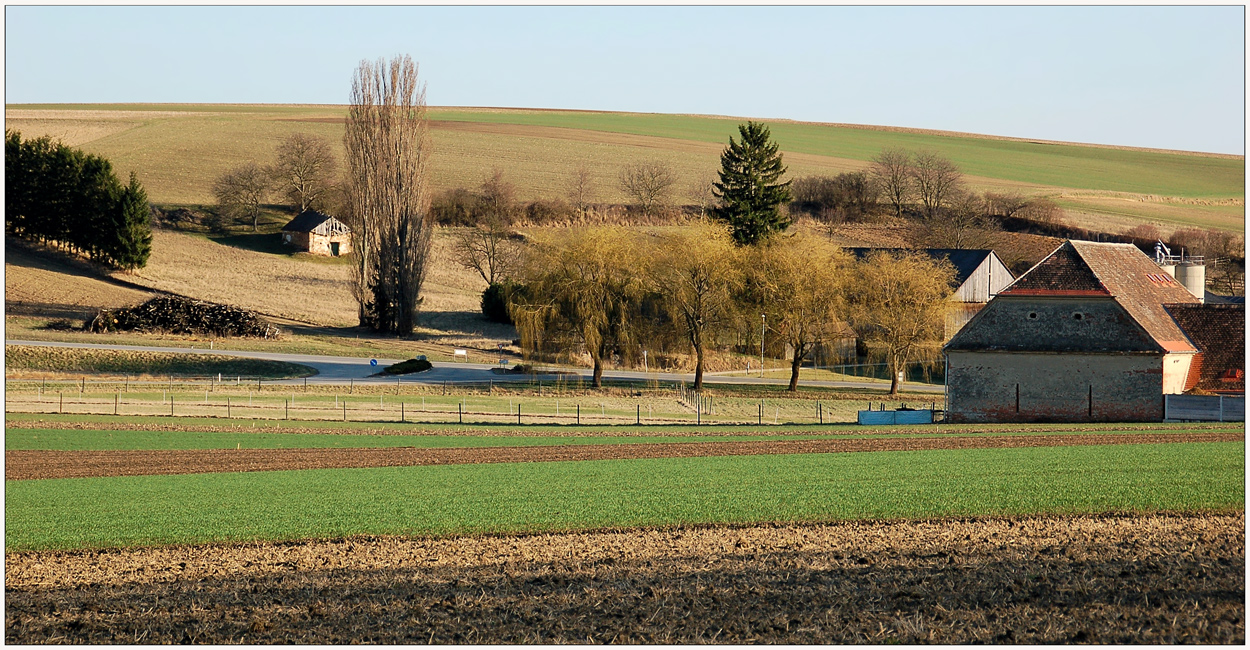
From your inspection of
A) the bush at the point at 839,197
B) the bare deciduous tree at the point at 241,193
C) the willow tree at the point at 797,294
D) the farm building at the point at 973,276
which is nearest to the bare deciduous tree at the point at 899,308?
the willow tree at the point at 797,294

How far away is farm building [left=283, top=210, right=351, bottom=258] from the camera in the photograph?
Answer: 91.8 metres

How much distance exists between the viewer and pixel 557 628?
10961 millimetres

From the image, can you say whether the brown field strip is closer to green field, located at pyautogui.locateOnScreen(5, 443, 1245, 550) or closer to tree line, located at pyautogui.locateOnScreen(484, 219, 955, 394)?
green field, located at pyautogui.locateOnScreen(5, 443, 1245, 550)

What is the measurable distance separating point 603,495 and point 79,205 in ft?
236

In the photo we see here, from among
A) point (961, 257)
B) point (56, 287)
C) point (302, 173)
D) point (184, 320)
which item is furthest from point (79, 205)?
point (961, 257)

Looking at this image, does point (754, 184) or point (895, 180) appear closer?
point (754, 184)

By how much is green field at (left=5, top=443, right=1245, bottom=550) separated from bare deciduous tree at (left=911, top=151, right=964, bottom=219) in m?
78.5

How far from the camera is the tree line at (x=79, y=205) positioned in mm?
75250

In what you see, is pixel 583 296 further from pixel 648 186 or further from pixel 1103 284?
pixel 648 186

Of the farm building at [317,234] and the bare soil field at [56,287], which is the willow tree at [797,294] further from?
the farm building at [317,234]

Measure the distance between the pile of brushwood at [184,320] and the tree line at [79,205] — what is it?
48.3 ft

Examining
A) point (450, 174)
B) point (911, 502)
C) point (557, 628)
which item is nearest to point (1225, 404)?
point (911, 502)

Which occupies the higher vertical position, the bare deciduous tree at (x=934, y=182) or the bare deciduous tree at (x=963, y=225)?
the bare deciduous tree at (x=934, y=182)

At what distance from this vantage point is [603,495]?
19.4m
